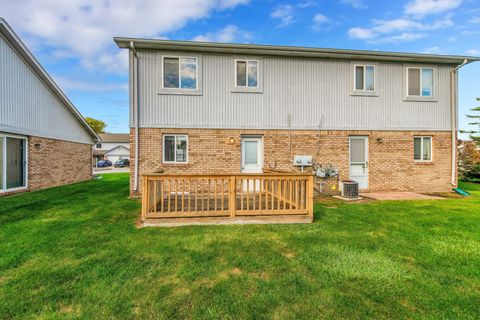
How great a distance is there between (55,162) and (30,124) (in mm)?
2632

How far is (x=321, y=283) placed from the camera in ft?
10.3

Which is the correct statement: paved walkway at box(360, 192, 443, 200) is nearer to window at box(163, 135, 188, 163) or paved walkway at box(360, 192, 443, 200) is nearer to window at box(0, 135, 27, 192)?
window at box(163, 135, 188, 163)

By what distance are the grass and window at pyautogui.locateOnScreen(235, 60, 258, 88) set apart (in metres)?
5.96

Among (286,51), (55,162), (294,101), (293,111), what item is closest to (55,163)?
(55,162)

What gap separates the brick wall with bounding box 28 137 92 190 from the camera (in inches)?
432

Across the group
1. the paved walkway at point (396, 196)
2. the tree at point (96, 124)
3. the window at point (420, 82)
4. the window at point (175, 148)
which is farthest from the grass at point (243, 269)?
the tree at point (96, 124)

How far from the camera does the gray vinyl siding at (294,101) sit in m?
→ 9.09

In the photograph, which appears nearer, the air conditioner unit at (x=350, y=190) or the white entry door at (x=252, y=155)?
the air conditioner unit at (x=350, y=190)

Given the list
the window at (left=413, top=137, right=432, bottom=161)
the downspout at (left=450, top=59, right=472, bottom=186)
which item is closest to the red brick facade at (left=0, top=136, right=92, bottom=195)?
the window at (left=413, top=137, right=432, bottom=161)

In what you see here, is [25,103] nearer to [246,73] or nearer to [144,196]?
[144,196]

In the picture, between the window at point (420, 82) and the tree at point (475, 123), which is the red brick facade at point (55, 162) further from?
the tree at point (475, 123)

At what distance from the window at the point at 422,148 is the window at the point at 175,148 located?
955cm

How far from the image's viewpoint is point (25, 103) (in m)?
10.5

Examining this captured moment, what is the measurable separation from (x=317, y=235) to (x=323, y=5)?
11.5m
